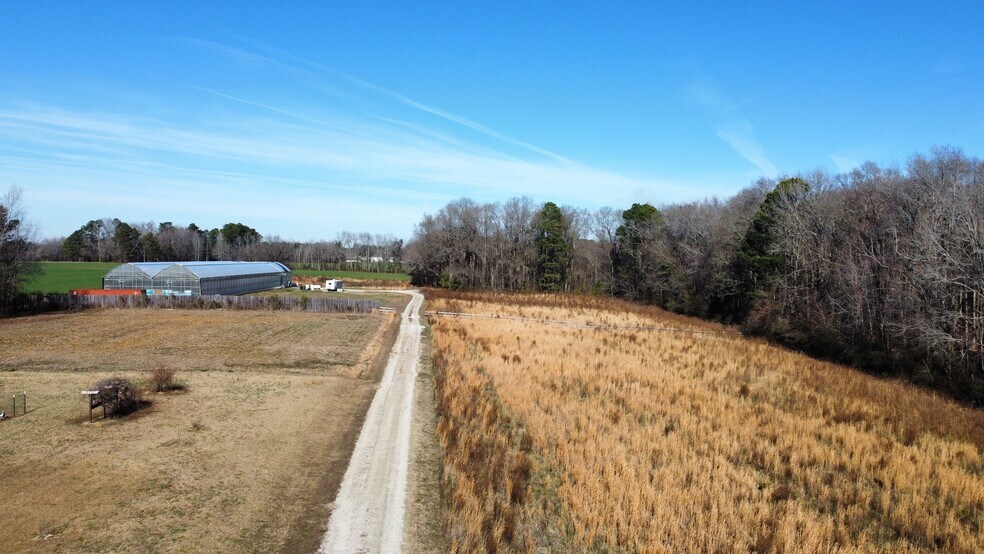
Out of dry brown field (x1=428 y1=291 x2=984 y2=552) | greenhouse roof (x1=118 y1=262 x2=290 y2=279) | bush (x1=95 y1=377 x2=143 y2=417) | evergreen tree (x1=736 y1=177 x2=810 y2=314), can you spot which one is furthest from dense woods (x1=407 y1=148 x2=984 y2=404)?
bush (x1=95 y1=377 x2=143 y2=417)

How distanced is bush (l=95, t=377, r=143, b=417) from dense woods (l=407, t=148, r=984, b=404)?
30.3 metres

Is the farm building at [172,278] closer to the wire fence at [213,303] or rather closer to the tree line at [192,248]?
the wire fence at [213,303]

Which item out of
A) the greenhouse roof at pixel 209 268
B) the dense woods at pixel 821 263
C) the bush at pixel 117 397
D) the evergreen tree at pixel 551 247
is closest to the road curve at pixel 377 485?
the bush at pixel 117 397

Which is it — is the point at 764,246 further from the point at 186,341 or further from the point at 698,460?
the point at 186,341

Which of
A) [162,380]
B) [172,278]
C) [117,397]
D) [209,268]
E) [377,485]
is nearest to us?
[377,485]

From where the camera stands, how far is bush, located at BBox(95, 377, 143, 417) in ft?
47.2

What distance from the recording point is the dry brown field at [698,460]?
9.16 m

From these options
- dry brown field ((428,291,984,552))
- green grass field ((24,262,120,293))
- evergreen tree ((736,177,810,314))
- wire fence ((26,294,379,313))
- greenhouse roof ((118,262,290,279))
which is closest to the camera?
dry brown field ((428,291,984,552))

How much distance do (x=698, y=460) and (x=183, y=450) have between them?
1253 centimetres

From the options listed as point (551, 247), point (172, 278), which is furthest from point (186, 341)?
point (551, 247)

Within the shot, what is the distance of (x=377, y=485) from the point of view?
35.3ft

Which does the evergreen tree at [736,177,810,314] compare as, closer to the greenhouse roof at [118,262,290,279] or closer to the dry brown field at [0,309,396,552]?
the dry brown field at [0,309,396,552]

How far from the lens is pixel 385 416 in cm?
1573

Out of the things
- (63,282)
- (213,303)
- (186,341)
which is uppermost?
(63,282)
